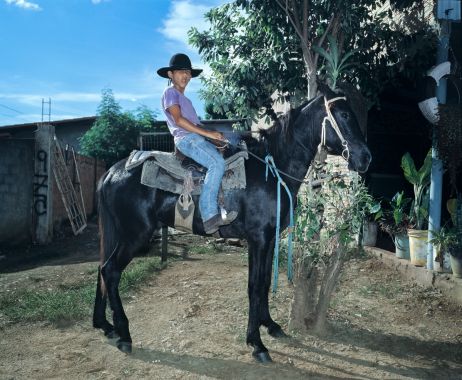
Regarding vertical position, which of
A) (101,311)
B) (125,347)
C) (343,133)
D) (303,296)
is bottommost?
(125,347)

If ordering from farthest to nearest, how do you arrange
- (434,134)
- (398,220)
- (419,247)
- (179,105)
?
(398,220), (419,247), (434,134), (179,105)

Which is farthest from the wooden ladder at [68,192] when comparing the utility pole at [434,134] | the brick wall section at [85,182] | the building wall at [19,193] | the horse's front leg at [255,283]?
the utility pole at [434,134]

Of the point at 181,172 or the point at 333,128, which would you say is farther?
the point at 181,172

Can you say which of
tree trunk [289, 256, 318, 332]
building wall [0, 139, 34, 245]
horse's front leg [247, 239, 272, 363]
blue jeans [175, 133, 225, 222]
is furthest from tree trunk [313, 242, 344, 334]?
building wall [0, 139, 34, 245]

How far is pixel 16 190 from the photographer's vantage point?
1030cm

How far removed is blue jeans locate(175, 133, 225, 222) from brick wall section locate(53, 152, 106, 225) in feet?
26.9

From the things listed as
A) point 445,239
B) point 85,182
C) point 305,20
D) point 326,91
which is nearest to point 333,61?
point 305,20

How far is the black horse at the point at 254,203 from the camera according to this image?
391 centimetres

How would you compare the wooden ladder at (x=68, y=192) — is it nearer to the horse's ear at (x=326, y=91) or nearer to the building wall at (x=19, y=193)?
the building wall at (x=19, y=193)

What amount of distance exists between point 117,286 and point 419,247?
4798mm

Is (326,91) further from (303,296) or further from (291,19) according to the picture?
(291,19)

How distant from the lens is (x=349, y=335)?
14.7ft

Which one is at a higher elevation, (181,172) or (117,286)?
(181,172)

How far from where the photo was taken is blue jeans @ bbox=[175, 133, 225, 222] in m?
3.98
